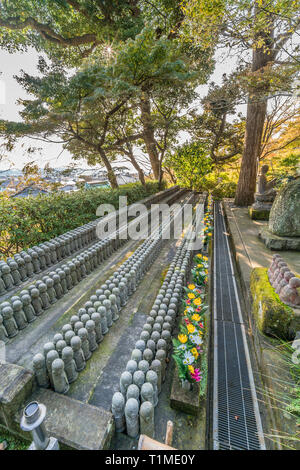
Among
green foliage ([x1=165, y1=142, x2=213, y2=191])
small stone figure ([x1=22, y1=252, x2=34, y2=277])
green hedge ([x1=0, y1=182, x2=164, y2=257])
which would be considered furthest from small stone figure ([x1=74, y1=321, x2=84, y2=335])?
green foliage ([x1=165, y1=142, x2=213, y2=191])

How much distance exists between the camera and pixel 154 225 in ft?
23.9

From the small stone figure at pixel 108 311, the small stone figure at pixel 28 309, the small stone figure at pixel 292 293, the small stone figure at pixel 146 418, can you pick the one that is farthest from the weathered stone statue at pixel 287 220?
the small stone figure at pixel 28 309

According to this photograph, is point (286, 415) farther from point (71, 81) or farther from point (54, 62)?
point (54, 62)

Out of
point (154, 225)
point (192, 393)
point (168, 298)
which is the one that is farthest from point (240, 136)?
point (192, 393)

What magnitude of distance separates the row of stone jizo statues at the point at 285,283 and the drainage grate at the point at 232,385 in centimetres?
92

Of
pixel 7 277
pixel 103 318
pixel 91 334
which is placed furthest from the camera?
pixel 7 277

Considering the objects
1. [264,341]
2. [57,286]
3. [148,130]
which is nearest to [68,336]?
[57,286]

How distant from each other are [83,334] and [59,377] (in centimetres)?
42

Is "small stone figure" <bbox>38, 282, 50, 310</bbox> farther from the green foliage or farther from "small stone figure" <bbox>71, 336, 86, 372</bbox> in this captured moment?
the green foliage

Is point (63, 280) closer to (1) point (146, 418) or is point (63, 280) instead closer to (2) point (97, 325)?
(2) point (97, 325)

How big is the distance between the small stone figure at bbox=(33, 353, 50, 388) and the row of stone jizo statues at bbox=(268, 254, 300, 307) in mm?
2904

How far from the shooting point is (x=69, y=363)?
6.66 feet

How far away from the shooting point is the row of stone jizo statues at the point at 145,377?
5.11ft

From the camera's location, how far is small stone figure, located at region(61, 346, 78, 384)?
1.93 m
